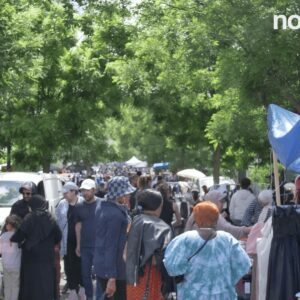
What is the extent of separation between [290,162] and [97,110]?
1787 cm

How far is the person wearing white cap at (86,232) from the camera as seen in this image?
11109 mm

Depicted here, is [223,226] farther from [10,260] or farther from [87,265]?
[10,260]

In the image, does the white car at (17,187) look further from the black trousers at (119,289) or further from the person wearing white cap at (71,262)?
the black trousers at (119,289)

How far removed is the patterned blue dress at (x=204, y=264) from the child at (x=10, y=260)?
13.6 feet

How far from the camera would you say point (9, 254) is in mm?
10656

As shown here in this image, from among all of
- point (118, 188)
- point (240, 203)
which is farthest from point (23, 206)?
point (240, 203)

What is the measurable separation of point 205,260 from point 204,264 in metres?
0.03

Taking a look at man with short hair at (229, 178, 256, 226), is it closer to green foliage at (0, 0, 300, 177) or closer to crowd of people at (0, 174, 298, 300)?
crowd of people at (0, 174, 298, 300)

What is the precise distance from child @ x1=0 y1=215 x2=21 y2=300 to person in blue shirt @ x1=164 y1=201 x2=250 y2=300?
4140 mm

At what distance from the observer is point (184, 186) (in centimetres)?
3045

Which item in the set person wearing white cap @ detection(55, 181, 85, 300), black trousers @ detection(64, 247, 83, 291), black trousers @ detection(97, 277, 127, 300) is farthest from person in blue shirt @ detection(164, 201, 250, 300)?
black trousers @ detection(64, 247, 83, 291)

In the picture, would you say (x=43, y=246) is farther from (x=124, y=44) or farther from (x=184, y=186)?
(x=184, y=186)

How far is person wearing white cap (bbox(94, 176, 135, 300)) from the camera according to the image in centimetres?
845

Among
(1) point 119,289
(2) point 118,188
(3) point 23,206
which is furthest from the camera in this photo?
(3) point 23,206
